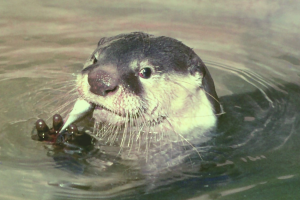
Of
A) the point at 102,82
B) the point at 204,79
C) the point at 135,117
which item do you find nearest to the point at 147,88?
the point at 135,117

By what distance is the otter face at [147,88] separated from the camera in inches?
79.4

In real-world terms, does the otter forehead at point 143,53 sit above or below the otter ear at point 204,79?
above

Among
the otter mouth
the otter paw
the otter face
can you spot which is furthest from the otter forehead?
the otter paw

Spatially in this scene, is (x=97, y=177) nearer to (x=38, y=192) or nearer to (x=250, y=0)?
(x=38, y=192)

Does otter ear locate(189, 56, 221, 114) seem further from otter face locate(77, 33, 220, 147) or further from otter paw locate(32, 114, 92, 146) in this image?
otter paw locate(32, 114, 92, 146)

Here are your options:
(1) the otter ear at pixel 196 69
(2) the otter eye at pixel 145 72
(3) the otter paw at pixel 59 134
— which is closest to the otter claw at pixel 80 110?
(3) the otter paw at pixel 59 134

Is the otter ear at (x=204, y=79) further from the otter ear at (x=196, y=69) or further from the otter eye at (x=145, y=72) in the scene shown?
the otter eye at (x=145, y=72)

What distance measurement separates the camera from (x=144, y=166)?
2242mm

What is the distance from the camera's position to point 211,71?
3412 mm

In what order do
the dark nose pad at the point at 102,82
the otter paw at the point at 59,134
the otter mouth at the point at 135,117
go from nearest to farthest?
the dark nose pad at the point at 102,82 < the otter mouth at the point at 135,117 < the otter paw at the point at 59,134

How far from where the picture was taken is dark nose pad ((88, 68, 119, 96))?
6.44ft

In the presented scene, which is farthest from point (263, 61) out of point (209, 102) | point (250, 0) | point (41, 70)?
point (41, 70)

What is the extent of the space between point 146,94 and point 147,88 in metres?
0.03

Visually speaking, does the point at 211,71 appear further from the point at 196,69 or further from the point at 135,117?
the point at 135,117
